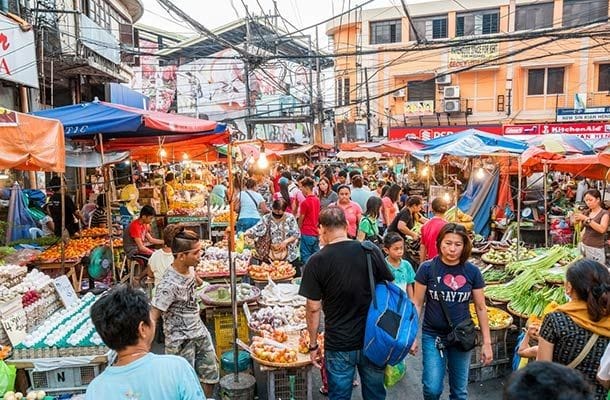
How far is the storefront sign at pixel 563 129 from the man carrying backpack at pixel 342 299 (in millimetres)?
15438

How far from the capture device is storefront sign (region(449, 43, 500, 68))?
2686 cm

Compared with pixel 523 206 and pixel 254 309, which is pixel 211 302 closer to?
pixel 254 309

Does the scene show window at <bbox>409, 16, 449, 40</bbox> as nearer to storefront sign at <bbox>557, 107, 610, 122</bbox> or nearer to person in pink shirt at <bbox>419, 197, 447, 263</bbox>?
storefront sign at <bbox>557, 107, 610, 122</bbox>

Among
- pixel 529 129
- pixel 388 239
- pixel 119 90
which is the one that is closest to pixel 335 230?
Result: pixel 388 239

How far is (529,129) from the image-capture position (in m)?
16.9

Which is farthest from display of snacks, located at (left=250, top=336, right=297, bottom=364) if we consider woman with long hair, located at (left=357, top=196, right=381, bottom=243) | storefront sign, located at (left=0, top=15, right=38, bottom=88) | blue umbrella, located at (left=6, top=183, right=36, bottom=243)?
storefront sign, located at (left=0, top=15, right=38, bottom=88)

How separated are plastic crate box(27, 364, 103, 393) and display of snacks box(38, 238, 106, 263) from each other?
12.7ft

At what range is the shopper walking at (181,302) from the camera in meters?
3.99

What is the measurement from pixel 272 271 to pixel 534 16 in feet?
86.3

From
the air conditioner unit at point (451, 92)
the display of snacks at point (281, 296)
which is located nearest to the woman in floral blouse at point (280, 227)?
the display of snacks at point (281, 296)

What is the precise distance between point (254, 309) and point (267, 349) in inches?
56.7

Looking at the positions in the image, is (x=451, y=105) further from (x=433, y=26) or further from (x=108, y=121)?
(x=108, y=121)

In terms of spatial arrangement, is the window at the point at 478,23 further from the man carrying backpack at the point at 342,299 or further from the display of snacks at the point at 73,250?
the man carrying backpack at the point at 342,299

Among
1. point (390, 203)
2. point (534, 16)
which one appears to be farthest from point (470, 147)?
point (534, 16)
